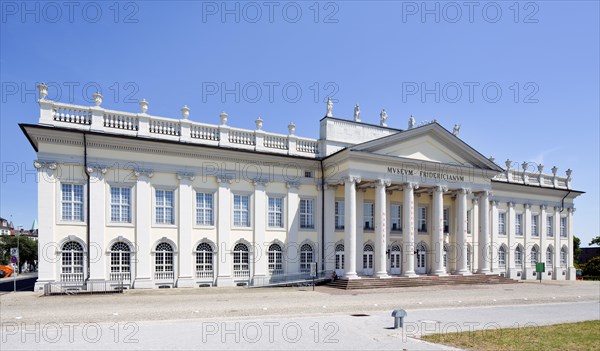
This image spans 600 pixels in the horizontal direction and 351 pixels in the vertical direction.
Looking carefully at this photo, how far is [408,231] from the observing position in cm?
3428

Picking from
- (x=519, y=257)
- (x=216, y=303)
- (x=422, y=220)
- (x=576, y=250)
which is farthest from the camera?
(x=576, y=250)

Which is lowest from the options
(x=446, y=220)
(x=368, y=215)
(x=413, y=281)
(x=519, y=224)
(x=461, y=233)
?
(x=413, y=281)

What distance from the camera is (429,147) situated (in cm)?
3641

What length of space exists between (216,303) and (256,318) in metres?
5.03

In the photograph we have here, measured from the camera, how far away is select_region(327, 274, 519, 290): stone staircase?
30125mm

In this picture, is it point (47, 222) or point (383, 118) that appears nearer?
point (47, 222)

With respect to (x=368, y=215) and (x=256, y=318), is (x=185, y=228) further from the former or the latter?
(x=368, y=215)

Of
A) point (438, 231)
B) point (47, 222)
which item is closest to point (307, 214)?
point (438, 231)

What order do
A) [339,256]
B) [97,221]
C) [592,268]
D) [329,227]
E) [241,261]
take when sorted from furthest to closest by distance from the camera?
[592,268], [339,256], [329,227], [241,261], [97,221]

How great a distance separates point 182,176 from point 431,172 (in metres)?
20.2

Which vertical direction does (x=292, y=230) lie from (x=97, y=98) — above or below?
below

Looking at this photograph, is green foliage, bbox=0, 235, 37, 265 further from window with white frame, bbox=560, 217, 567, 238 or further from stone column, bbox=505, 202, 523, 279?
window with white frame, bbox=560, 217, 567, 238

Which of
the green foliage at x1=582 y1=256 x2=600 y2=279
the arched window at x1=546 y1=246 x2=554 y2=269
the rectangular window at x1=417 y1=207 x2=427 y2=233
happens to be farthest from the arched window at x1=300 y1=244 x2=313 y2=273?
the green foliage at x1=582 y1=256 x2=600 y2=279

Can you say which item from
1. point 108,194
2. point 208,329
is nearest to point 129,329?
point 208,329
